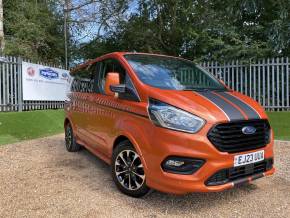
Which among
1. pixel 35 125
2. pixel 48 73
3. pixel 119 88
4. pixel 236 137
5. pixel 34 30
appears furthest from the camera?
pixel 34 30

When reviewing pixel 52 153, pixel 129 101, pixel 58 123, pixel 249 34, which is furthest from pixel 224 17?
pixel 129 101

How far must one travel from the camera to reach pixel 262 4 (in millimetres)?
16688

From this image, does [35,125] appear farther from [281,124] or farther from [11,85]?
[281,124]

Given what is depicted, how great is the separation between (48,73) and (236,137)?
12481mm

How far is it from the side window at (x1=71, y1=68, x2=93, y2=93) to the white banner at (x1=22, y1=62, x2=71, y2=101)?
559 centimetres

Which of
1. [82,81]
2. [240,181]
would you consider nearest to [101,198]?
[240,181]

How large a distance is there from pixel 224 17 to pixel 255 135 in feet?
45.7

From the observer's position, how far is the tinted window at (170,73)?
4.98m

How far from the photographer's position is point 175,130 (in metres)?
4.11

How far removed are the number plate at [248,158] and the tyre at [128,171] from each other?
114 cm

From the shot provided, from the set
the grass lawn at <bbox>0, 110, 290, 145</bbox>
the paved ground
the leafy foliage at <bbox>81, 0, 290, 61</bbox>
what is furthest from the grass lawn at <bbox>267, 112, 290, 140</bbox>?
the leafy foliage at <bbox>81, 0, 290, 61</bbox>

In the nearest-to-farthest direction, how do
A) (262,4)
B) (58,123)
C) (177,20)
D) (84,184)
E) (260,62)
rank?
(84,184)
(58,123)
(260,62)
(262,4)
(177,20)

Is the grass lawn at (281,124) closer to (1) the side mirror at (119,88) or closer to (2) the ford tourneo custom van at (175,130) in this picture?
(2) the ford tourneo custom van at (175,130)

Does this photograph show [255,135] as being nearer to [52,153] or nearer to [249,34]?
[52,153]
